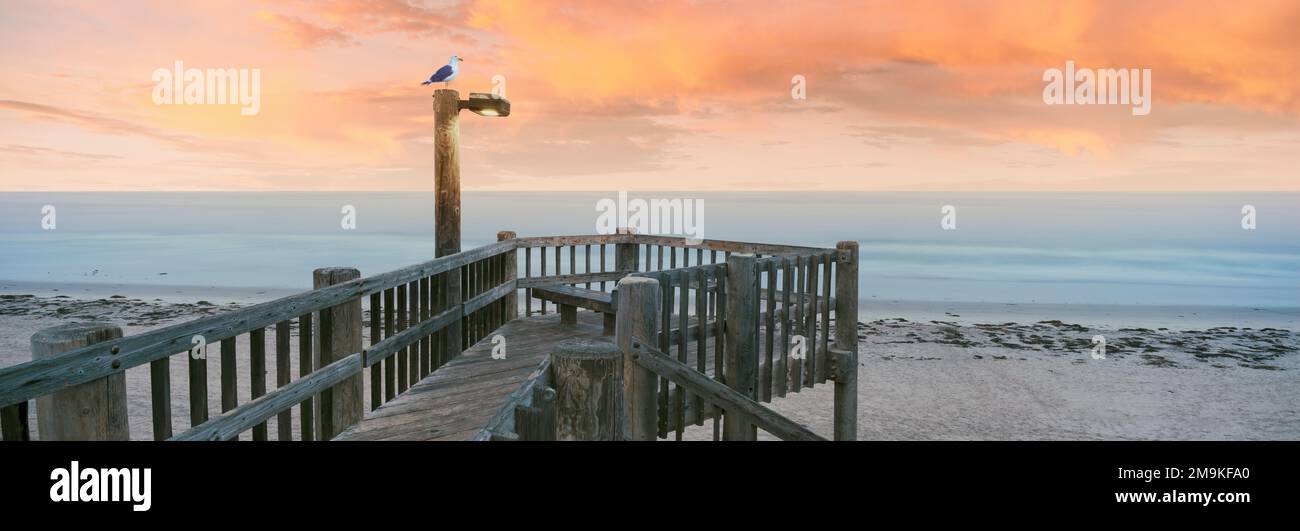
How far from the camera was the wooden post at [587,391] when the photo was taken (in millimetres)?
3439

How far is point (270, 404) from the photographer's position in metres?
4.48

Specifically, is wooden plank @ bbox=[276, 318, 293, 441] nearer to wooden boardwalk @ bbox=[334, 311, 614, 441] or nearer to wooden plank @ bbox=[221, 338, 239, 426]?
wooden plank @ bbox=[221, 338, 239, 426]

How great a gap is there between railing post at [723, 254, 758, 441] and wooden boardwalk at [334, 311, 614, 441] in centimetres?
196

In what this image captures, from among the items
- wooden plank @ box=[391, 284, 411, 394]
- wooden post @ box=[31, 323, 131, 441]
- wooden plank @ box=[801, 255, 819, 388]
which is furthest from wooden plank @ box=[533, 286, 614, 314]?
wooden post @ box=[31, 323, 131, 441]

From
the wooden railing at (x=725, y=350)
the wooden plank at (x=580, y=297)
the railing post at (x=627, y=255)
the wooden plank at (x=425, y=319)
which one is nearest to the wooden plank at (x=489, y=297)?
the wooden plank at (x=580, y=297)

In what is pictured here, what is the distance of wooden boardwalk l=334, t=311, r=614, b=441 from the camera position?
219 inches

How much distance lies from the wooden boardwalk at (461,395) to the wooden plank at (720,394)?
940 mm

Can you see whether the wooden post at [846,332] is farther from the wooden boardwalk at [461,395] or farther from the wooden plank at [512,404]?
the wooden plank at [512,404]

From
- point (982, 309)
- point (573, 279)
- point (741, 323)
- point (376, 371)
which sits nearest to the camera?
point (376, 371)

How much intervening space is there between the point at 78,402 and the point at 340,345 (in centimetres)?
263

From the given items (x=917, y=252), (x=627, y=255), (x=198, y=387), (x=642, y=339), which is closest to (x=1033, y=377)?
(x=627, y=255)

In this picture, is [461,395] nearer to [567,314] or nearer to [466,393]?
[466,393]
